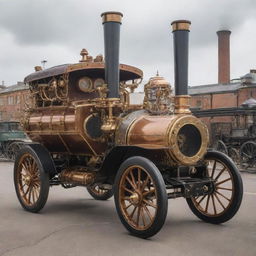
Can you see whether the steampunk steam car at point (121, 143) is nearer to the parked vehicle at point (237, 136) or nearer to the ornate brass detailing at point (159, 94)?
the ornate brass detailing at point (159, 94)

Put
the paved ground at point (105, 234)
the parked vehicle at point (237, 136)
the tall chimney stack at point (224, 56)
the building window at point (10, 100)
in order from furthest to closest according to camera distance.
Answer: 1. the building window at point (10, 100)
2. the tall chimney stack at point (224, 56)
3. the parked vehicle at point (237, 136)
4. the paved ground at point (105, 234)

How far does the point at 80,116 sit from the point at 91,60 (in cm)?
131

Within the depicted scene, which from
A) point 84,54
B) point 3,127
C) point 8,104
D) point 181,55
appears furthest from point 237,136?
point 8,104

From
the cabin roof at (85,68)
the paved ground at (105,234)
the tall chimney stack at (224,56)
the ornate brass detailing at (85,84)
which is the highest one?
the tall chimney stack at (224,56)

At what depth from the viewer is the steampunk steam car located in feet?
16.8

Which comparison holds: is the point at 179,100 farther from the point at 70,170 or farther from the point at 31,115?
the point at 31,115

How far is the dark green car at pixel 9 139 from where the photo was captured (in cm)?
1978

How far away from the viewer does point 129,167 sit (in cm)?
500

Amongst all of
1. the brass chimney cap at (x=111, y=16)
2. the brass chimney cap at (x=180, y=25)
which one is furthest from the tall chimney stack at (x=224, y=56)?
the brass chimney cap at (x=111, y=16)

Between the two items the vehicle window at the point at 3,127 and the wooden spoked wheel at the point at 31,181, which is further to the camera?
the vehicle window at the point at 3,127

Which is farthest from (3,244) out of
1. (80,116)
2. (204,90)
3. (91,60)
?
(204,90)

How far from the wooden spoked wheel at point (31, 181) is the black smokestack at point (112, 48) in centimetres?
172

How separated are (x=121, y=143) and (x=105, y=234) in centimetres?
118

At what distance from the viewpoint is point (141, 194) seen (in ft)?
16.2
